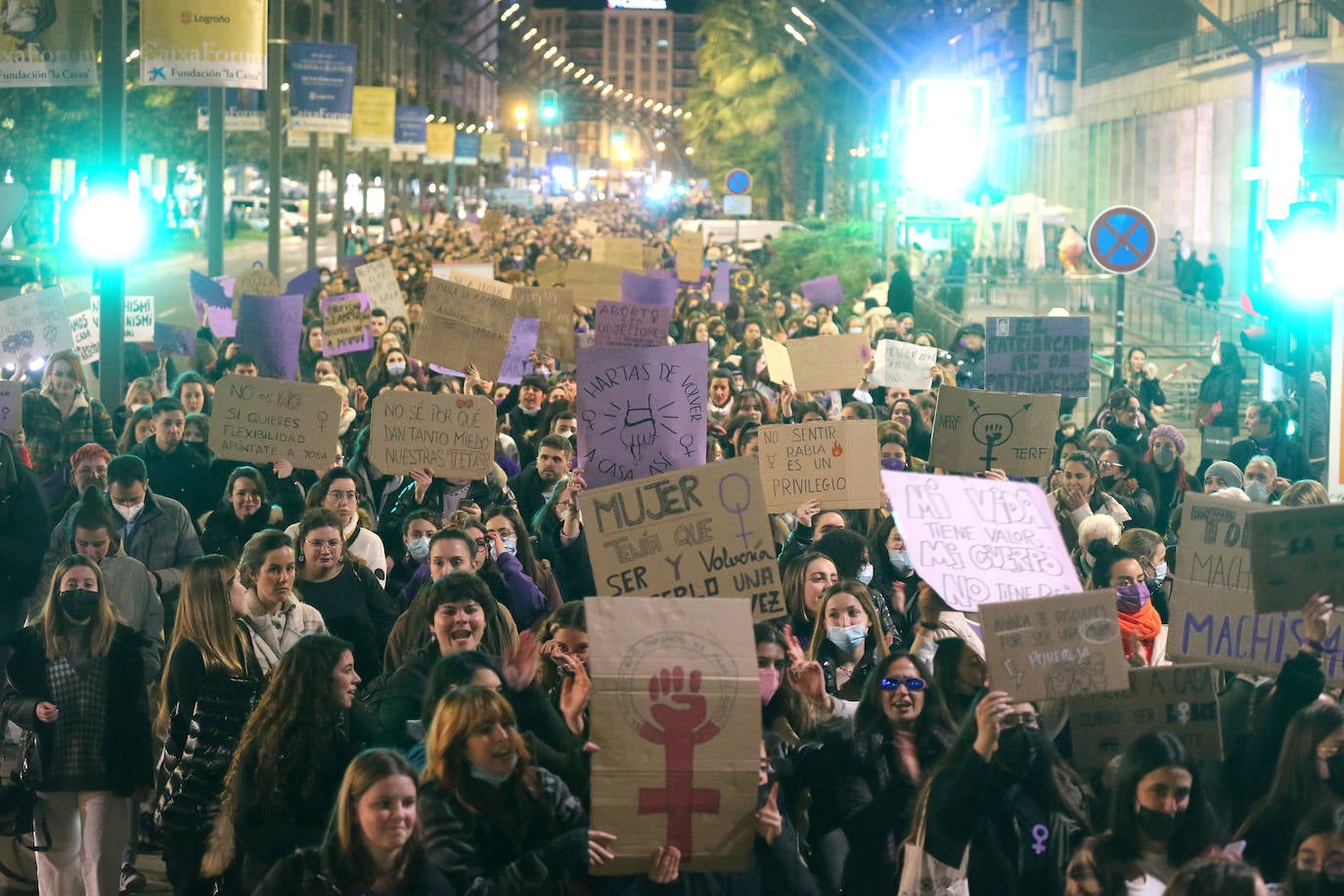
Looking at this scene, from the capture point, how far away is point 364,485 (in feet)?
35.4

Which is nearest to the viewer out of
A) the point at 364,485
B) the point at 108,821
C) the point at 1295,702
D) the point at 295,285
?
the point at 1295,702

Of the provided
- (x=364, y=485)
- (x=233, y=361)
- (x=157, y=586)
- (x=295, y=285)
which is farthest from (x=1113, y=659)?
(x=295, y=285)

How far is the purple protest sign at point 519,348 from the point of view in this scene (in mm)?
16344

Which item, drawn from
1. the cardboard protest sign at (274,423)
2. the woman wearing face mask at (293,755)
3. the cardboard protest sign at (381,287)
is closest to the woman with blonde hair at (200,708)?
the woman wearing face mask at (293,755)

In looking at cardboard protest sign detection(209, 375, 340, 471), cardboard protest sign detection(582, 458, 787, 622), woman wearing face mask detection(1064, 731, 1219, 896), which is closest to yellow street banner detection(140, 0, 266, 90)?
cardboard protest sign detection(209, 375, 340, 471)

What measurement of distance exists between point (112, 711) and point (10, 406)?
12.3ft

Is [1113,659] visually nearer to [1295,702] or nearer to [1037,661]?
[1037,661]

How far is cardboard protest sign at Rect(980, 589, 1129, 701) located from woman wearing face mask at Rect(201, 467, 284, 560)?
470cm

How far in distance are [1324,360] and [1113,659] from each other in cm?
1058

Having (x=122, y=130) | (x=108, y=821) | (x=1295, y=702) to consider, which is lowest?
(x=108, y=821)

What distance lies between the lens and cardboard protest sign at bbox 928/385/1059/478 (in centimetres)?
1098

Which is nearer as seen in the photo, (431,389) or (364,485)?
(364,485)

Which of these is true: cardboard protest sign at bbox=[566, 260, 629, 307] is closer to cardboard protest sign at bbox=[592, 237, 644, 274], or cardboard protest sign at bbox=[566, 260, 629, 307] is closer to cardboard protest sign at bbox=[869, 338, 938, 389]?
cardboard protest sign at bbox=[592, 237, 644, 274]

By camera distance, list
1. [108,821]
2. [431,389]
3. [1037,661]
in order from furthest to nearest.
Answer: [431,389] → [108,821] → [1037,661]
